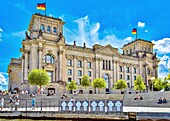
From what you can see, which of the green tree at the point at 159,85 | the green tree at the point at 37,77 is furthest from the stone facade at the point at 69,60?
the green tree at the point at 37,77

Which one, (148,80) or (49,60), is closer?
(49,60)

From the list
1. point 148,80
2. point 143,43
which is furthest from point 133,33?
point 148,80

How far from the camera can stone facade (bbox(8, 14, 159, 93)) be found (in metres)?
62.1

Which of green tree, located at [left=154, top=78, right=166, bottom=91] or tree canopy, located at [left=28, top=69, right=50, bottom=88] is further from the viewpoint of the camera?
green tree, located at [left=154, top=78, right=166, bottom=91]

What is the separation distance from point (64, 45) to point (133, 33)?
3286cm

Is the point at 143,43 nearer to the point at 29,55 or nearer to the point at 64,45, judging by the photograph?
the point at 64,45

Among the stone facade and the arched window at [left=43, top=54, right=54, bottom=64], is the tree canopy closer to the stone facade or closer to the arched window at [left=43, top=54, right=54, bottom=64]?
the stone facade

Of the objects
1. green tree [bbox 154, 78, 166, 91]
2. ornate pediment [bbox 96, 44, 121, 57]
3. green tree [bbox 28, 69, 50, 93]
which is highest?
ornate pediment [bbox 96, 44, 121, 57]

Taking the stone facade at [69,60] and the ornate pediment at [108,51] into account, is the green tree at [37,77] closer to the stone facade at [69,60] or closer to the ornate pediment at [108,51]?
the stone facade at [69,60]

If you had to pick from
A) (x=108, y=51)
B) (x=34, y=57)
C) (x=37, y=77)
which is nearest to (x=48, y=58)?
(x=34, y=57)

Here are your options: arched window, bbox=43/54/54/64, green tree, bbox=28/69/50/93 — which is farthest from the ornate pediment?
green tree, bbox=28/69/50/93

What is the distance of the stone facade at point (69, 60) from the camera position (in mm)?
62094

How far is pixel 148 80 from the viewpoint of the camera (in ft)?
280

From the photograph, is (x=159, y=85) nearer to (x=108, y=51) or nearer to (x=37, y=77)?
(x=108, y=51)
